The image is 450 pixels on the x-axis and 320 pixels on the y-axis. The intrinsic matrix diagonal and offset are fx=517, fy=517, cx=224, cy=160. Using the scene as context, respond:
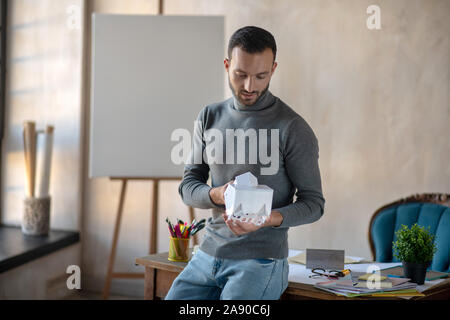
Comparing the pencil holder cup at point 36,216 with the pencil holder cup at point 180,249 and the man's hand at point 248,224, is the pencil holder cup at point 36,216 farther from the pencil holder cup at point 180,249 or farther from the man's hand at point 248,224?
the man's hand at point 248,224

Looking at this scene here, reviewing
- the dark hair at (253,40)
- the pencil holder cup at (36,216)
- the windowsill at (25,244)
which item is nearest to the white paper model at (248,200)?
the dark hair at (253,40)

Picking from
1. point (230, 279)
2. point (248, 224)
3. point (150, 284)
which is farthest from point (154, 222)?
point (248, 224)

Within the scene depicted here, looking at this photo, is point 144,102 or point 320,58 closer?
point 144,102

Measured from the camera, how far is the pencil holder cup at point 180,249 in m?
1.99

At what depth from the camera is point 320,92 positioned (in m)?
3.42

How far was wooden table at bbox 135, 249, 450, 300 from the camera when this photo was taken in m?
1.71

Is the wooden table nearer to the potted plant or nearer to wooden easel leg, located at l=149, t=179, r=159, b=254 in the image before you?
the potted plant

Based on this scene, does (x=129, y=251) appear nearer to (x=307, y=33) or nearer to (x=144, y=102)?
(x=144, y=102)

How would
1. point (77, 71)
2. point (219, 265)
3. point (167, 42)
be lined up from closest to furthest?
point (219, 265)
point (167, 42)
point (77, 71)

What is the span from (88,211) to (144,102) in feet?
3.99

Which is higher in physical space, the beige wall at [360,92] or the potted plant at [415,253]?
the beige wall at [360,92]

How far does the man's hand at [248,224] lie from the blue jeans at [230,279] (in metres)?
0.12

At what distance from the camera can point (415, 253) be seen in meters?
1.80

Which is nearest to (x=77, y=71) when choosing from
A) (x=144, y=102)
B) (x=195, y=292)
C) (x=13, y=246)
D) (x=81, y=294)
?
(x=144, y=102)
